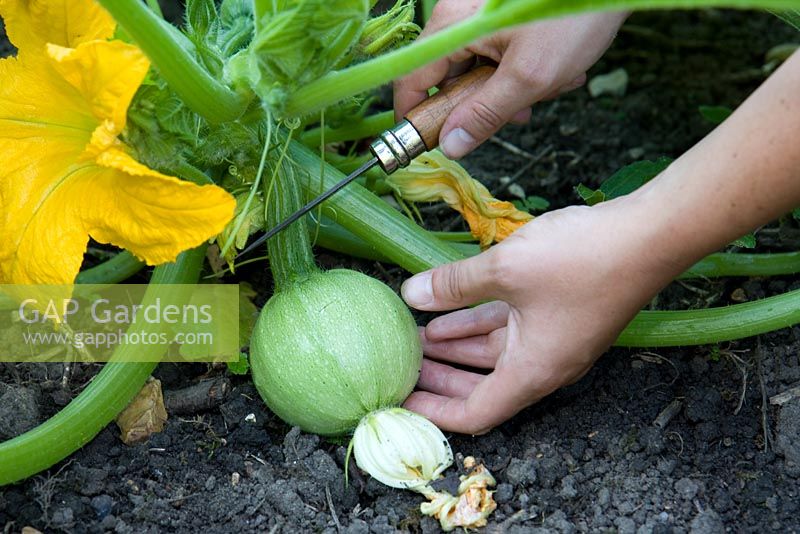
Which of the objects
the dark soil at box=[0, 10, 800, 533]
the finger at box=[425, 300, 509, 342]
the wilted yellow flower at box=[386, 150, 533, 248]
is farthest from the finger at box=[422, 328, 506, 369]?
the wilted yellow flower at box=[386, 150, 533, 248]

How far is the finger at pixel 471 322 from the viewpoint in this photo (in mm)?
2053

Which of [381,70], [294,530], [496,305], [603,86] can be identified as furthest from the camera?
[603,86]

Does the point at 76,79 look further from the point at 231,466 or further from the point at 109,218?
the point at 231,466

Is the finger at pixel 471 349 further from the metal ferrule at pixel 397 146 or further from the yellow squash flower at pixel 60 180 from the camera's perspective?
the yellow squash flower at pixel 60 180

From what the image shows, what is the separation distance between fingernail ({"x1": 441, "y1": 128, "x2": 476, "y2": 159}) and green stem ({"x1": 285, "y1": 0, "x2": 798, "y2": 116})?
35 cm

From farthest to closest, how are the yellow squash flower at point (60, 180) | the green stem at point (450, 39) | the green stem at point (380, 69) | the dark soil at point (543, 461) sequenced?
the dark soil at point (543, 461) < the yellow squash flower at point (60, 180) < the green stem at point (380, 69) < the green stem at point (450, 39)

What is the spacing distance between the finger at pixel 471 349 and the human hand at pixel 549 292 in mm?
39

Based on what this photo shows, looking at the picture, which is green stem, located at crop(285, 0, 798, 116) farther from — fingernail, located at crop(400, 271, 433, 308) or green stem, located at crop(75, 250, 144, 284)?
green stem, located at crop(75, 250, 144, 284)

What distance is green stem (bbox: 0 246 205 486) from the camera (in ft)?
5.82

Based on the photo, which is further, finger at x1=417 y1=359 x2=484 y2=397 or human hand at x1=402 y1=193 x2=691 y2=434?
finger at x1=417 y1=359 x2=484 y2=397

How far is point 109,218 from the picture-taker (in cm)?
176

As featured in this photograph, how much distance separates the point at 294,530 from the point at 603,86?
6.52ft

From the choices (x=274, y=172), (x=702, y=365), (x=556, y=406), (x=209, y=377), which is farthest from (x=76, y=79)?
(x=702, y=365)

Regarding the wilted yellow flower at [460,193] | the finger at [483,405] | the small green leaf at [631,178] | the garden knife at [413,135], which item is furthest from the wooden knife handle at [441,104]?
the finger at [483,405]
